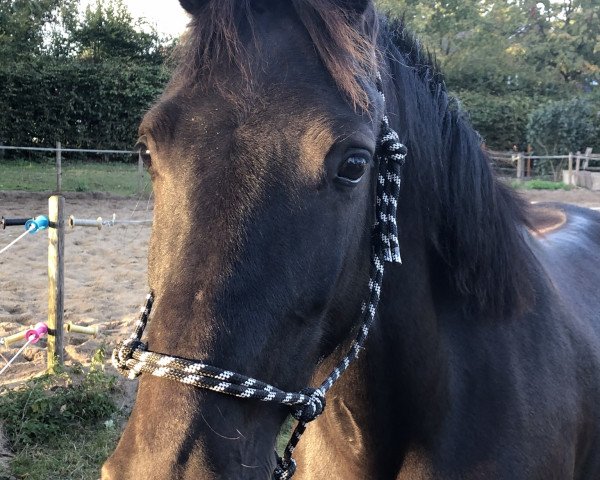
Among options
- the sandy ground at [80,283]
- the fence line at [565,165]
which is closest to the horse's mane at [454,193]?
the sandy ground at [80,283]

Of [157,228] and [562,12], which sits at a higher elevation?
[562,12]

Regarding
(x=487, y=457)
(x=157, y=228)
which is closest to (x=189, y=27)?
(x=157, y=228)

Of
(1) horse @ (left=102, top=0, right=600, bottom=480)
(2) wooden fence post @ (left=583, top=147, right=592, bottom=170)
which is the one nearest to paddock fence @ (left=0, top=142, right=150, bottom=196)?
(1) horse @ (left=102, top=0, right=600, bottom=480)

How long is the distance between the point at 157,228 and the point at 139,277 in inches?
249

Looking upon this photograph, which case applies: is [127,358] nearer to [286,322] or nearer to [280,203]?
[286,322]

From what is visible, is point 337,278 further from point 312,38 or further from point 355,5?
point 355,5

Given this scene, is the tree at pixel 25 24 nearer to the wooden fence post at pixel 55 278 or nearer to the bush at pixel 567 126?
the wooden fence post at pixel 55 278

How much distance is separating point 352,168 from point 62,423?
3.47m

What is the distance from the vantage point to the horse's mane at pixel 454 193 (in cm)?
175

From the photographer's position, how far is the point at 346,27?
148cm

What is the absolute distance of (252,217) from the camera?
124cm

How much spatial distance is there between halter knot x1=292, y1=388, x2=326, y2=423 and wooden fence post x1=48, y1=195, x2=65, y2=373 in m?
3.38

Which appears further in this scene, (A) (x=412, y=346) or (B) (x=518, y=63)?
(B) (x=518, y=63)

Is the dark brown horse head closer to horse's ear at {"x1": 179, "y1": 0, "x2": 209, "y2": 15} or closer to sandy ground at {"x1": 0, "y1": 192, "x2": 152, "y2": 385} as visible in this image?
horse's ear at {"x1": 179, "y1": 0, "x2": 209, "y2": 15}
